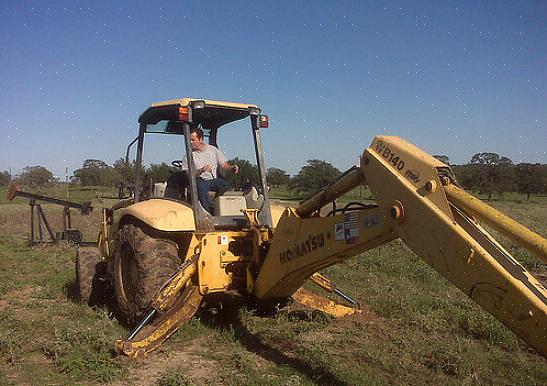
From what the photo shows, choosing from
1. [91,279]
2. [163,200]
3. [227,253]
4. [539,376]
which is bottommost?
[539,376]

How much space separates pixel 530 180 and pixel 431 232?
51402mm

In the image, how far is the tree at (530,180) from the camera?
49344 millimetres

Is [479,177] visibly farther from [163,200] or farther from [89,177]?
[163,200]

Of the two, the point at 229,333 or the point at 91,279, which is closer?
the point at 229,333

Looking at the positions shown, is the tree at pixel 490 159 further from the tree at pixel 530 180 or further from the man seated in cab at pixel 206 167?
the man seated in cab at pixel 206 167

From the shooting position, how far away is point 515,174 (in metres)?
50.0

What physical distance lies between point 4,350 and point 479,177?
49445mm

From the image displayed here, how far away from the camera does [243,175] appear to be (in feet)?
21.7

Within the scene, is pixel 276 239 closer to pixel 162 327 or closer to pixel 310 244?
pixel 310 244

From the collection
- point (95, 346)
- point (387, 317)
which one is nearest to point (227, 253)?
point (95, 346)

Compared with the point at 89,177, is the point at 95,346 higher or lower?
lower

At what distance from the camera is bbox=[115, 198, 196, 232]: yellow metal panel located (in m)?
5.62

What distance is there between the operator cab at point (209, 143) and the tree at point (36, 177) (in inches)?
1474

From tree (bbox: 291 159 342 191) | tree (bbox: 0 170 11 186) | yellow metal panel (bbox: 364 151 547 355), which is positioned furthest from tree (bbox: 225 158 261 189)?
tree (bbox: 0 170 11 186)
